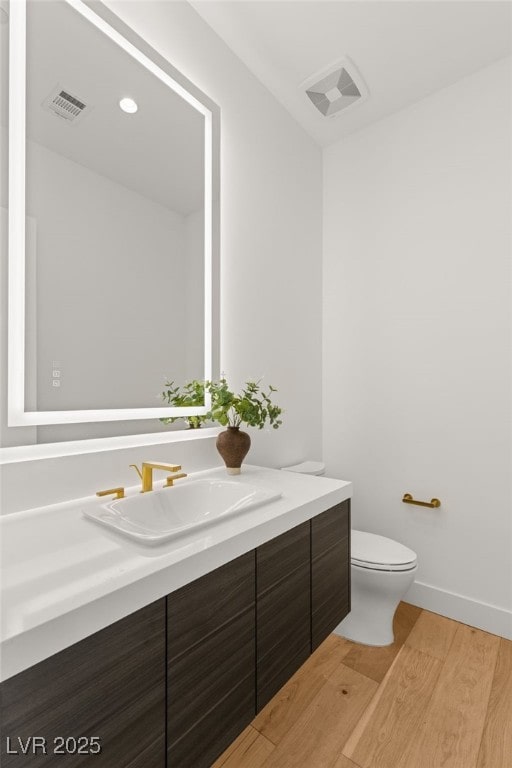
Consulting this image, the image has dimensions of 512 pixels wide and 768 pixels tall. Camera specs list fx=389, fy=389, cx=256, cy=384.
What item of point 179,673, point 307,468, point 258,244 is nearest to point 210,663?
point 179,673

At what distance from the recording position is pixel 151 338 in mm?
1458

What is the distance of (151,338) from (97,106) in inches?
30.9

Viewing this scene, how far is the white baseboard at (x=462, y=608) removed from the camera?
70.6 inches

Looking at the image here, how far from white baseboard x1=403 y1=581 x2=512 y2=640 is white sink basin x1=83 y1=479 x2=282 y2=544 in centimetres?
136

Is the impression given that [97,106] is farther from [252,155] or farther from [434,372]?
[434,372]

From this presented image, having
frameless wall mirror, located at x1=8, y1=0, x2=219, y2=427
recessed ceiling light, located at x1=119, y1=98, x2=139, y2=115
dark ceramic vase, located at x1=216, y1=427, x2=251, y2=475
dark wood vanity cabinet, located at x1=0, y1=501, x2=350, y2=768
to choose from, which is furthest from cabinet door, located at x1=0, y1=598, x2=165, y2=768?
recessed ceiling light, located at x1=119, y1=98, x2=139, y2=115

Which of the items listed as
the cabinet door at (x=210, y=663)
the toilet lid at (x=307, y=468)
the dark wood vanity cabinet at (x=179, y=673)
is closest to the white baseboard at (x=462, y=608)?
the toilet lid at (x=307, y=468)

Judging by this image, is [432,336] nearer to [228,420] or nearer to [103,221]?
[228,420]

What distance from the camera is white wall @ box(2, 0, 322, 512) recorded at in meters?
1.50

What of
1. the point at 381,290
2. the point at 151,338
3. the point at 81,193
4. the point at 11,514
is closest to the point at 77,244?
the point at 81,193

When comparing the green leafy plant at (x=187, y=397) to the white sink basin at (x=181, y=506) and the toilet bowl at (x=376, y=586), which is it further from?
the toilet bowl at (x=376, y=586)

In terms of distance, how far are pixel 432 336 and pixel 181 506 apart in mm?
1539

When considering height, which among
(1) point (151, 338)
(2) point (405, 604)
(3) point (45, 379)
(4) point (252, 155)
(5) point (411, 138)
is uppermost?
(5) point (411, 138)

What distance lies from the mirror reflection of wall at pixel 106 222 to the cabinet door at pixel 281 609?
710 mm
